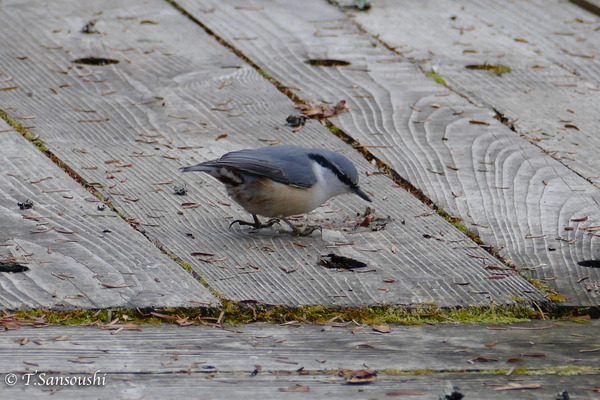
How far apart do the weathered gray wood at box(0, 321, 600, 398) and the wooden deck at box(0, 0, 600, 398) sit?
0.5 inches

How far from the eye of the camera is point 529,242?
11.1 feet

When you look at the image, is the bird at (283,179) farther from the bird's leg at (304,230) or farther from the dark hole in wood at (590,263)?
the dark hole in wood at (590,263)

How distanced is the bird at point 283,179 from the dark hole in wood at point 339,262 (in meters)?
0.27

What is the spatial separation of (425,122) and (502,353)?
6.88 feet

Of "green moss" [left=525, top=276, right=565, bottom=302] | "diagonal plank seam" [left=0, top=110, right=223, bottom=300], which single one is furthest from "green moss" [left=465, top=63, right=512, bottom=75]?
"diagonal plank seam" [left=0, top=110, right=223, bottom=300]

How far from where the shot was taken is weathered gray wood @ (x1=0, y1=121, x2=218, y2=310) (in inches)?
109

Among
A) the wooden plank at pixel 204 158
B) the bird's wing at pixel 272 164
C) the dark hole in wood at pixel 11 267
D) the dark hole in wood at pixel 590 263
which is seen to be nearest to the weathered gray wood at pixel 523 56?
the dark hole in wood at pixel 590 263

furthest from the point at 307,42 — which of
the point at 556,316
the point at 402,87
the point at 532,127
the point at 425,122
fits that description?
the point at 556,316

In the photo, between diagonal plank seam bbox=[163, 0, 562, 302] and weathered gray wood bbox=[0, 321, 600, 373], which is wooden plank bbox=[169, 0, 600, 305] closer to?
diagonal plank seam bbox=[163, 0, 562, 302]

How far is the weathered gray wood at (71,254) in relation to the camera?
9.09 feet

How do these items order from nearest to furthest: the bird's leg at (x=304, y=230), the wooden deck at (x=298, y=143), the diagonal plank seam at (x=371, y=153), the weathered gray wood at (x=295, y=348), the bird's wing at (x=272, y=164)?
1. the weathered gray wood at (x=295, y=348)
2. the wooden deck at (x=298, y=143)
3. the diagonal plank seam at (x=371, y=153)
4. the bird's leg at (x=304, y=230)
5. the bird's wing at (x=272, y=164)

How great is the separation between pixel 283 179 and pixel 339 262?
1.74ft

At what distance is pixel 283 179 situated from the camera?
11.7 feet

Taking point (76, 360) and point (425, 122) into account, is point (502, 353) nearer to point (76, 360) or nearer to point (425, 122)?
point (76, 360)
